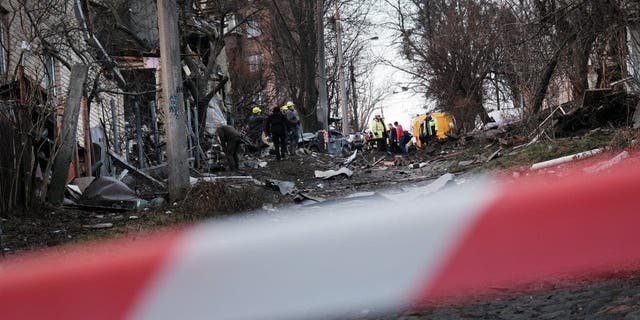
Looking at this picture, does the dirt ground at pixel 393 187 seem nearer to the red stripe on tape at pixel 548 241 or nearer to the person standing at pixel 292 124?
the red stripe on tape at pixel 548 241

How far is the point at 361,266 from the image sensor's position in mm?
3768

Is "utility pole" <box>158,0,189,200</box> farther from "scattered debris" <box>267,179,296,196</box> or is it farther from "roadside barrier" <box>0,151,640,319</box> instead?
"roadside barrier" <box>0,151,640,319</box>

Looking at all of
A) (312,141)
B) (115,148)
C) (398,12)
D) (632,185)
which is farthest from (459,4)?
(632,185)

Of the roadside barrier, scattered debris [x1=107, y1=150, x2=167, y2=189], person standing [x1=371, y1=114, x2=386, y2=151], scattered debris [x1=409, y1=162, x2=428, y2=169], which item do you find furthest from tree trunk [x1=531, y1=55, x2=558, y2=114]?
person standing [x1=371, y1=114, x2=386, y2=151]

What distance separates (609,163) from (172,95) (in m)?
5.15

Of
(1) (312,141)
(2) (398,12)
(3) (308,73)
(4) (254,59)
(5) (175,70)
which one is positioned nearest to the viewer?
(5) (175,70)

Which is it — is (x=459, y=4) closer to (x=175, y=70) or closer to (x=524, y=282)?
(x=175, y=70)

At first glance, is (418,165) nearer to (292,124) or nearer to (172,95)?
(292,124)

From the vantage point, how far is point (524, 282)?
A: 3.37 metres

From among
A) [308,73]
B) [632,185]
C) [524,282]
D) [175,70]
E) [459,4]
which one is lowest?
[524,282]

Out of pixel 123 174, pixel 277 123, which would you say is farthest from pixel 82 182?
pixel 277 123

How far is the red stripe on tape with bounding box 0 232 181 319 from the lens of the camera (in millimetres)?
3467

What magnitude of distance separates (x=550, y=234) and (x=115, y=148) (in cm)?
931

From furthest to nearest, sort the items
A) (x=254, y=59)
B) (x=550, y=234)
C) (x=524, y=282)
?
(x=254, y=59), (x=550, y=234), (x=524, y=282)
